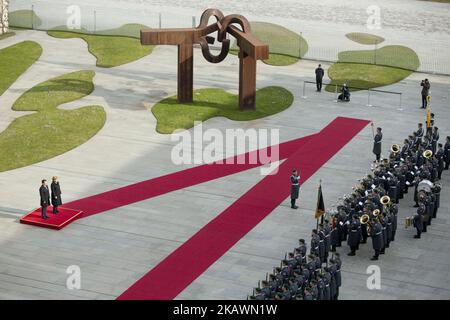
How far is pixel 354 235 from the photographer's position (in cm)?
3934

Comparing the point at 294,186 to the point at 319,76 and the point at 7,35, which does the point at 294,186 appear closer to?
the point at 319,76

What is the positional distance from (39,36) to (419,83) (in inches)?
899

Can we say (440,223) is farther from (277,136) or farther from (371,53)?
(371,53)

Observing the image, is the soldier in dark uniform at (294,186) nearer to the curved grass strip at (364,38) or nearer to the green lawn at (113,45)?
the green lawn at (113,45)

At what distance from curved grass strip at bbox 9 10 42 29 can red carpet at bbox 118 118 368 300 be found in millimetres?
24476

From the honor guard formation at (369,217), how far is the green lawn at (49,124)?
12.0 m

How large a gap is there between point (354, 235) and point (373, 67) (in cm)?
2661

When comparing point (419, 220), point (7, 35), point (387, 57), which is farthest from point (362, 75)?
point (419, 220)

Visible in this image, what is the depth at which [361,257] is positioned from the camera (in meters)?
39.7

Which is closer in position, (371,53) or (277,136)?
(277,136)

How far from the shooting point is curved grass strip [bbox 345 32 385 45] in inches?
2777
